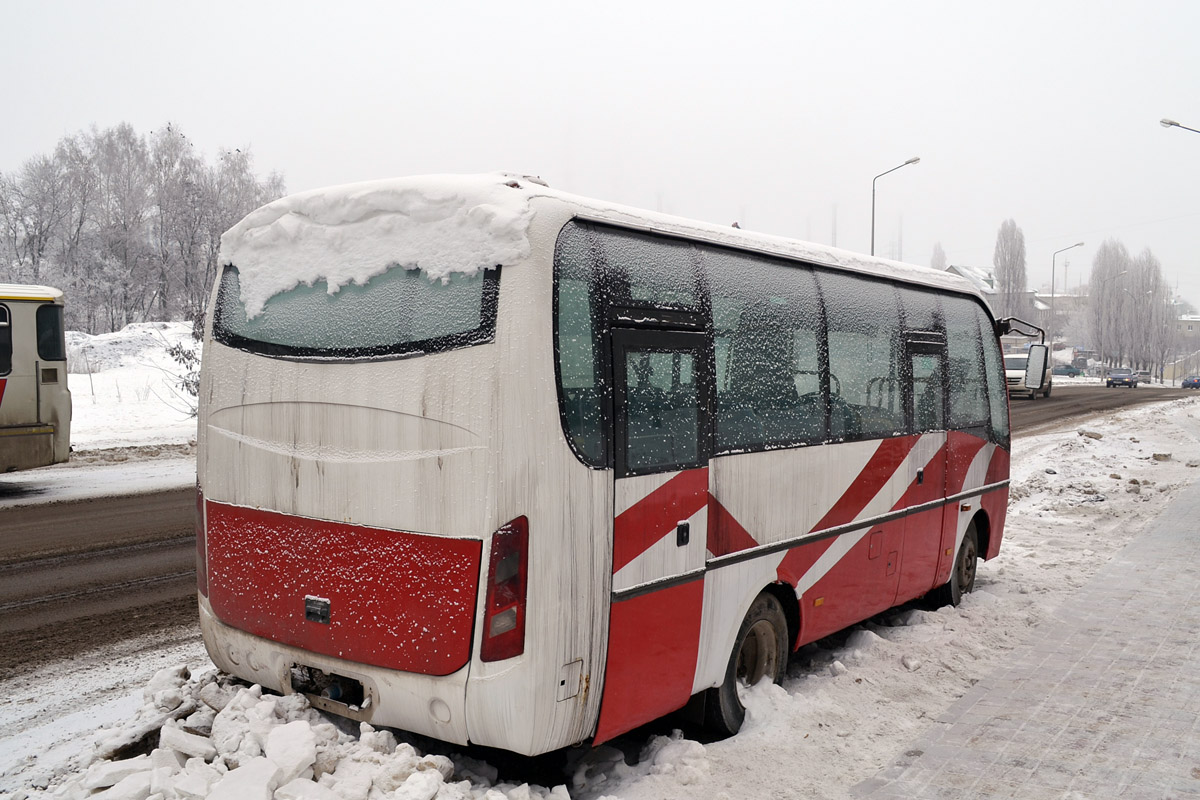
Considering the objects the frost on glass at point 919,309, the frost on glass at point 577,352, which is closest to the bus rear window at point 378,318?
the frost on glass at point 577,352

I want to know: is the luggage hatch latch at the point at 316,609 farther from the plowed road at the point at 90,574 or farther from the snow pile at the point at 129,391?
the snow pile at the point at 129,391

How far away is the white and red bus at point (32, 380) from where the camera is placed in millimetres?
13719

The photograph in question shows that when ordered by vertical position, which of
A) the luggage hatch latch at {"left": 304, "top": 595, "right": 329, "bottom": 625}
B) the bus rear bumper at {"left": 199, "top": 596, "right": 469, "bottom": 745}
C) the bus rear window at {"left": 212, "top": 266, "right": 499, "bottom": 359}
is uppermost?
the bus rear window at {"left": 212, "top": 266, "right": 499, "bottom": 359}

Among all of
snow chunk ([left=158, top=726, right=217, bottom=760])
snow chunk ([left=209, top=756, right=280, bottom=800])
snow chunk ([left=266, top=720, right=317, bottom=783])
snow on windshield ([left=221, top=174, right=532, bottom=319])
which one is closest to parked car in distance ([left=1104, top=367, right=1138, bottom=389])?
snow on windshield ([left=221, top=174, right=532, bottom=319])

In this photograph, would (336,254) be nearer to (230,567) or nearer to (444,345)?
(444,345)

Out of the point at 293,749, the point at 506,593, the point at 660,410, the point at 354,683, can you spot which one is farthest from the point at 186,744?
the point at 660,410

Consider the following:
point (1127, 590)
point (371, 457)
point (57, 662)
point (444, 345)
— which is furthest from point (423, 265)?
point (1127, 590)

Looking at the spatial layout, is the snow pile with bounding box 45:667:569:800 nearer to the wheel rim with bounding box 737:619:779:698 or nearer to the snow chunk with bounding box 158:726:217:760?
the snow chunk with bounding box 158:726:217:760

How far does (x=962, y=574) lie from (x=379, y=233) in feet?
20.3

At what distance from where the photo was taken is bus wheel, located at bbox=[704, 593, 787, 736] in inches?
193

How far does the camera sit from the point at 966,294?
802cm

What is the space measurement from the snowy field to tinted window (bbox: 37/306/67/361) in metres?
9.27

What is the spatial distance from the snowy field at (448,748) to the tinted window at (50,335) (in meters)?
9.27

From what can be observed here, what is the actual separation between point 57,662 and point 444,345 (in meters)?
4.24
